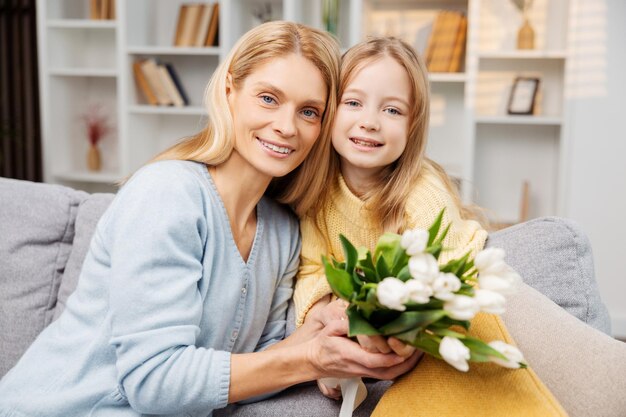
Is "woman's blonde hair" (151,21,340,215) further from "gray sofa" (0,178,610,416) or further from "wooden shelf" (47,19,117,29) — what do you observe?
"wooden shelf" (47,19,117,29)

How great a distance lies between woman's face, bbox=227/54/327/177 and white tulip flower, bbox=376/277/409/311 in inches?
21.4

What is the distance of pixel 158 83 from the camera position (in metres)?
4.34

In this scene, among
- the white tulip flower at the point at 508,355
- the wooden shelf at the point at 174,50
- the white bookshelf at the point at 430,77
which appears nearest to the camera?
the white tulip flower at the point at 508,355

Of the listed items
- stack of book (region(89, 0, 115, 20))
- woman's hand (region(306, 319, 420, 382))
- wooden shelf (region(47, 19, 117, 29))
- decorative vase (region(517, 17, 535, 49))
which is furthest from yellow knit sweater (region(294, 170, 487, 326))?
stack of book (region(89, 0, 115, 20))

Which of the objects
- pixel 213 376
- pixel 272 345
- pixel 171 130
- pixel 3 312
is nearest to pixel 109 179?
pixel 171 130

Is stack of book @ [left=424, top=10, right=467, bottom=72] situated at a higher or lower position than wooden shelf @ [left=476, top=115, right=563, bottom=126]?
higher

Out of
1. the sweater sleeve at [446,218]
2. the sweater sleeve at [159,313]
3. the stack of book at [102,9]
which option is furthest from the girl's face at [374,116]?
the stack of book at [102,9]

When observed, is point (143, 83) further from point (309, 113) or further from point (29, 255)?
point (309, 113)

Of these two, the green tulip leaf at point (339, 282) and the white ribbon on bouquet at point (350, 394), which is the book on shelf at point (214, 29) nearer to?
the white ribbon on bouquet at point (350, 394)

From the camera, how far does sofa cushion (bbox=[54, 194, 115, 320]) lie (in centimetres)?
179

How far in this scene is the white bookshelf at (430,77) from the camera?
3969mm

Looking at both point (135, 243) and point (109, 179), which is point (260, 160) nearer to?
point (135, 243)

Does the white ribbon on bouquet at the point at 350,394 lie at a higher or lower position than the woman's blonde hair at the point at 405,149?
lower

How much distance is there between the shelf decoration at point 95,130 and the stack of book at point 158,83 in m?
0.42
